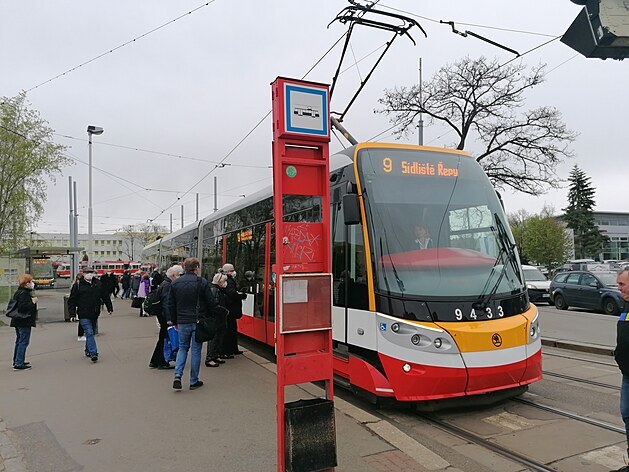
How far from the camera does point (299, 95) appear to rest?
3.89 metres

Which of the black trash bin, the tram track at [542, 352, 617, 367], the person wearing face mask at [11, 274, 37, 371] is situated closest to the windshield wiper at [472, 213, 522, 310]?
the black trash bin

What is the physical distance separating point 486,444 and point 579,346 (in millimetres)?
6538

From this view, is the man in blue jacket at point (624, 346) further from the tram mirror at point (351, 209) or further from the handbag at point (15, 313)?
the handbag at point (15, 313)

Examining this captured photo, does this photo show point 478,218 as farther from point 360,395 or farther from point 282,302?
point 282,302

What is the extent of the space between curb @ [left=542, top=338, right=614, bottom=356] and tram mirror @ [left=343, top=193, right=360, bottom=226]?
22.3 ft

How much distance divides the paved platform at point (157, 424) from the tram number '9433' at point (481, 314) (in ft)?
4.79

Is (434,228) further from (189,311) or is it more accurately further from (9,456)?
(9,456)

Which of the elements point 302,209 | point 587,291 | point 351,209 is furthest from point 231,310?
point 587,291

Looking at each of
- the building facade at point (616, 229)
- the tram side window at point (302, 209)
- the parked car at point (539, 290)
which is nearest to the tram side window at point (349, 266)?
the tram side window at point (302, 209)

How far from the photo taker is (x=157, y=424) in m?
5.77

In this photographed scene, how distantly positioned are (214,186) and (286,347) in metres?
35.2

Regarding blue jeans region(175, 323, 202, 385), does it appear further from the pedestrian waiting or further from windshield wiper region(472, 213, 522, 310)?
windshield wiper region(472, 213, 522, 310)

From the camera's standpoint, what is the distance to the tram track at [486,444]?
4.62 meters

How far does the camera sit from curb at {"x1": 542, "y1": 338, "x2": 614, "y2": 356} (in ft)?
32.8
